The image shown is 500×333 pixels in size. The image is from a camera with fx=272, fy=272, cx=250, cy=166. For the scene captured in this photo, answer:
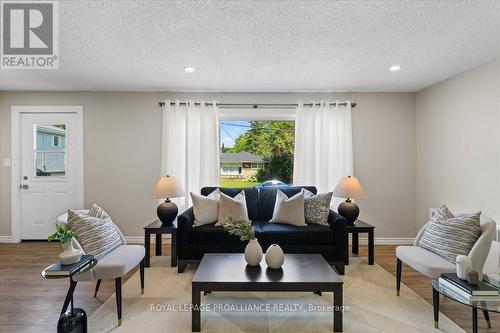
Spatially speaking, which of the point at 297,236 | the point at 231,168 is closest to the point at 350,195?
the point at 297,236

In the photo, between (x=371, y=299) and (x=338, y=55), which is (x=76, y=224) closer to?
(x=371, y=299)

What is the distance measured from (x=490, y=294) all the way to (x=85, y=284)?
11.5ft

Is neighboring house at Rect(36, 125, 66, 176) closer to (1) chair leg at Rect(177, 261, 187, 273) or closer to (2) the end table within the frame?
(2) the end table

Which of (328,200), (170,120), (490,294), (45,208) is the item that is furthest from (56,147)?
(490,294)

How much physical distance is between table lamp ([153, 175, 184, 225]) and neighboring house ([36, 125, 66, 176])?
→ 2.11 metres

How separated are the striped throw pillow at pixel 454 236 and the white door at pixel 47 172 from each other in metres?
4.86

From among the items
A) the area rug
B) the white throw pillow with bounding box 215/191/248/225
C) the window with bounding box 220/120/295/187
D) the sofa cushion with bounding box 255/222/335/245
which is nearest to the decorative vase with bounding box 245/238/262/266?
the area rug

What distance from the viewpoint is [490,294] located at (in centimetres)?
175

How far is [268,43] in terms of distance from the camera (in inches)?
105

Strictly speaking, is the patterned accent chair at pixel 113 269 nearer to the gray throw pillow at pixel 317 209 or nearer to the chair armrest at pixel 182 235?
the chair armrest at pixel 182 235

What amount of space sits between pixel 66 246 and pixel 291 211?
2355 mm

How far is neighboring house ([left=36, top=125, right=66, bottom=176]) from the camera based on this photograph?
4465mm

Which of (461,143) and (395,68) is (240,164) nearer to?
(395,68)

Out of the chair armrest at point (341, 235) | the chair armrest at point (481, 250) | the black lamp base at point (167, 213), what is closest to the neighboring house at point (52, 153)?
the black lamp base at point (167, 213)
